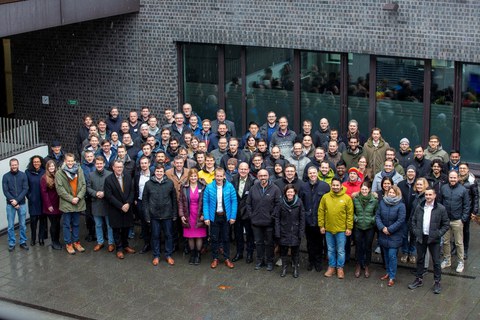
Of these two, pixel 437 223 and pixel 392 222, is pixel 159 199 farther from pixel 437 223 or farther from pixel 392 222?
pixel 437 223

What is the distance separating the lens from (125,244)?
1234cm

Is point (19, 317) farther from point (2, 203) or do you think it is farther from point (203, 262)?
point (2, 203)

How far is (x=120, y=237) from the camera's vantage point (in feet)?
39.7

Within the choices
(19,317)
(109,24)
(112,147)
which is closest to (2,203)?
(112,147)

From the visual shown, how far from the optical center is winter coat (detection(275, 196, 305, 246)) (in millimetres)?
10797

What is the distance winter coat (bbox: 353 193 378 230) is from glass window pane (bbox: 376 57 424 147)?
3.98 m

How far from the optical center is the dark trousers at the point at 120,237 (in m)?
12.1

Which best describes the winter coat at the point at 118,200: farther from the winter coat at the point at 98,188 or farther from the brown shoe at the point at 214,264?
the brown shoe at the point at 214,264

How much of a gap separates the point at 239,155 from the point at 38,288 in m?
3.98

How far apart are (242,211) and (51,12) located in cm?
569

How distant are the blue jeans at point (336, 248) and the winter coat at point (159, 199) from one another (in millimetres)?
2535

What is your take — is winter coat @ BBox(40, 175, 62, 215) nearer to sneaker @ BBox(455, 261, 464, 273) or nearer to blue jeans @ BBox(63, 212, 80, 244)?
blue jeans @ BBox(63, 212, 80, 244)

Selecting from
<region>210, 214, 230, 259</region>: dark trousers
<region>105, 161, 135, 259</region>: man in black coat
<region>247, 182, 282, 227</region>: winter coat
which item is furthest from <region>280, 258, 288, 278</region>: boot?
<region>105, 161, 135, 259</region>: man in black coat

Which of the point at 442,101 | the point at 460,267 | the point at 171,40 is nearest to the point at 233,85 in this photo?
the point at 171,40
